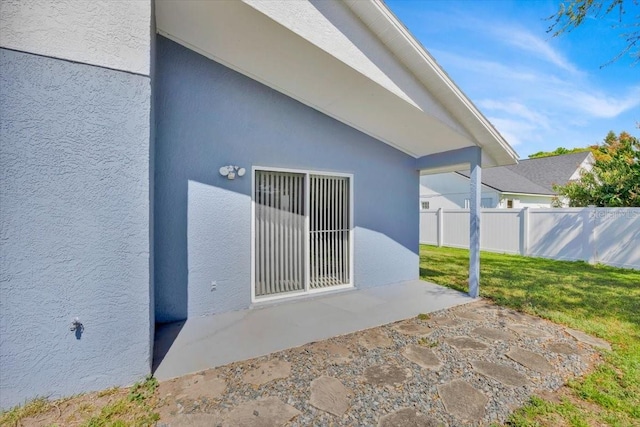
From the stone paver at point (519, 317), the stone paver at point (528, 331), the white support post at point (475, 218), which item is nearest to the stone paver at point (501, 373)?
the stone paver at point (528, 331)

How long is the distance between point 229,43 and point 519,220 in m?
14.0

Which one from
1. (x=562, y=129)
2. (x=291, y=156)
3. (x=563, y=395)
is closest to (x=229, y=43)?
(x=291, y=156)

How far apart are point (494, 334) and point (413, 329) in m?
1.31

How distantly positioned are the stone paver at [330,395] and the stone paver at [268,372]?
45 cm

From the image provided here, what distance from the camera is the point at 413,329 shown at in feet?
16.1

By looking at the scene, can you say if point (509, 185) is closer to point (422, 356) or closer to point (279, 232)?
point (279, 232)

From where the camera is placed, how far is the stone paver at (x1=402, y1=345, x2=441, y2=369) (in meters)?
3.82

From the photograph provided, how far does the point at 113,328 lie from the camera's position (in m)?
3.21

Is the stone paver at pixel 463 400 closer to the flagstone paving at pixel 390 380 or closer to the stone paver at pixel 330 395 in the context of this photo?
the flagstone paving at pixel 390 380

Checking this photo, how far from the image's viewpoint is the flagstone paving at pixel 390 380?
9.43ft

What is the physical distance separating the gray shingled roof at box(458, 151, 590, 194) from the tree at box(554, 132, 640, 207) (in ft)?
14.9

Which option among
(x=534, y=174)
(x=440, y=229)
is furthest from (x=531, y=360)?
→ (x=534, y=174)

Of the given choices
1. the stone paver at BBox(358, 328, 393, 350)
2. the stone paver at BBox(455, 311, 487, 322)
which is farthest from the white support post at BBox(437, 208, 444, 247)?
the stone paver at BBox(358, 328, 393, 350)

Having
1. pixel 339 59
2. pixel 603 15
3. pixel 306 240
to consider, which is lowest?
pixel 306 240
